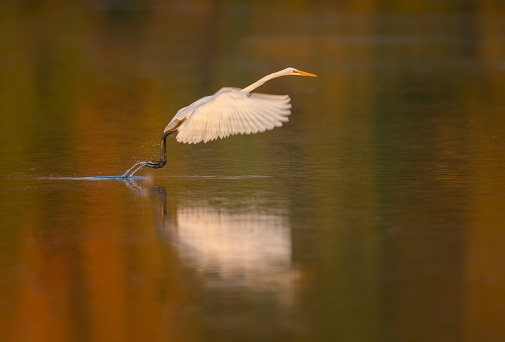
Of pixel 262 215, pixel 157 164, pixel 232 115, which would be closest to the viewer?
pixel 262 215

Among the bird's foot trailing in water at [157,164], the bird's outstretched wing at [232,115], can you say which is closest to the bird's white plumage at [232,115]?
the bird's outstretched wing at [232,115]

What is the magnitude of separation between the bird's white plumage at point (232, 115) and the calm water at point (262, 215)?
566mm

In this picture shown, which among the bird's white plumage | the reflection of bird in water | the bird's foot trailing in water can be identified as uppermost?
the bird's white plumage

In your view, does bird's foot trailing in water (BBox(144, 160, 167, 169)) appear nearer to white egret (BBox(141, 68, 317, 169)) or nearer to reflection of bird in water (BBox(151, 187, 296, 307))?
white egret (BBox(141, 68, 317, 169))

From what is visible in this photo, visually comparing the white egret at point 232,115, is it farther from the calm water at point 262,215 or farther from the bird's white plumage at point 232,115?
the calm water at point 262,215

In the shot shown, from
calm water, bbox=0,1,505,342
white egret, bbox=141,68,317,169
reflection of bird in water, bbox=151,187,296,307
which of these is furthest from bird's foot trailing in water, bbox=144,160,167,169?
reflection of bird in water, bbox=151,187,296,307

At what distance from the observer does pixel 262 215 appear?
374 inches

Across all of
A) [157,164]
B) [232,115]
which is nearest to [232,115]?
[232,115]

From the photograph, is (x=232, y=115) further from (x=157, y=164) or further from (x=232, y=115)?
(x=157, y=164)

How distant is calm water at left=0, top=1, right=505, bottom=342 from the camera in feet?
21.5

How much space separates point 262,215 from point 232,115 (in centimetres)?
164

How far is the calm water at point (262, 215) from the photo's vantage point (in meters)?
6.55

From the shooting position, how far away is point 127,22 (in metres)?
45.5

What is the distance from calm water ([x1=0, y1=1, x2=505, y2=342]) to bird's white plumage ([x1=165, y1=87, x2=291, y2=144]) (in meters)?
0.57
